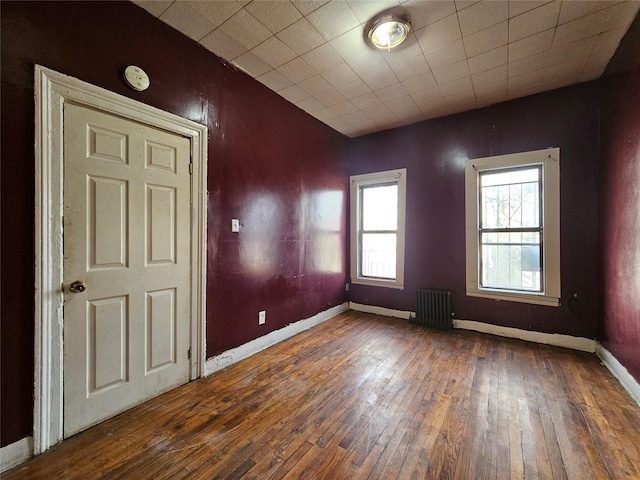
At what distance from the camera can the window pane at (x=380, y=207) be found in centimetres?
414

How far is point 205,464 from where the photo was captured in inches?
55.9

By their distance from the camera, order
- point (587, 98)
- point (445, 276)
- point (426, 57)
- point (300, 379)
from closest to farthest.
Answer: point (300, 379), point (426, 57), point (587, 98), point (445, 276)

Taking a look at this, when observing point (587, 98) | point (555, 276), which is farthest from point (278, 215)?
point (587, 98)

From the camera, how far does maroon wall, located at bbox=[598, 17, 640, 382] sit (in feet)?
6.66

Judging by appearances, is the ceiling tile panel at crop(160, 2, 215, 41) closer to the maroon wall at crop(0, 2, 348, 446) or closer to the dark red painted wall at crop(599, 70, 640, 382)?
the maroon wall at crop(0, 2, 348, 446)

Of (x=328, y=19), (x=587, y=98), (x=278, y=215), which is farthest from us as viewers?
(x=278, y=215)

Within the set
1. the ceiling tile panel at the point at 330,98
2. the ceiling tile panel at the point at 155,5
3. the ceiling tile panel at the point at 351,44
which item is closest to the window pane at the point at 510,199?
the ceiling tile panel at the point at 330,98

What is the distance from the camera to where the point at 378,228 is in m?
4.25

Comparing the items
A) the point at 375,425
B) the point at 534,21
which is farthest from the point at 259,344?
the point at 534,21

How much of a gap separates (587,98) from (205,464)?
4.68m

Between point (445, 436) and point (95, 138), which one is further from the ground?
point (95, 138)

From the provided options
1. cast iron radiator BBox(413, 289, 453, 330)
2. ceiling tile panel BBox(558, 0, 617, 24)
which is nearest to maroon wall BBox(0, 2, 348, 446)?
cast iron radiator BBox(413, 289, 453, 330)

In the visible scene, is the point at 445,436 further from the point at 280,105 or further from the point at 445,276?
the point at 280,105

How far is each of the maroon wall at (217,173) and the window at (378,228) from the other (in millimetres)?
229
